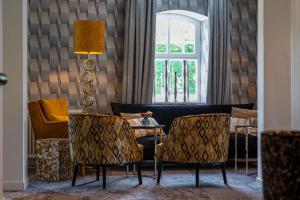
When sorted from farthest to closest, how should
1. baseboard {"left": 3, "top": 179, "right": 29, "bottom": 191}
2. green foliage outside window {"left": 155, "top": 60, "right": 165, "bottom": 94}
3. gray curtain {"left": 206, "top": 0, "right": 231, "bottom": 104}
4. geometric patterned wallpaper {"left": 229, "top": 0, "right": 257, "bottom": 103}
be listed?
green foliage outside window {"left": 155, "top": 60, "right": 165, "bottom": 94}, geometric patterned wallpaper {"left": 229, "top": 0, "right": 257, "bottom": 103}, gray curtain {"left": 206, "top": 0, "right": 231, "bottom": 104}, baseboard {"left": 3, "top": 179, "right": 29, "bottom": 191}

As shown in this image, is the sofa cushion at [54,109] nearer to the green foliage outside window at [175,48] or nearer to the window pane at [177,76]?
the window pane at [177,76]

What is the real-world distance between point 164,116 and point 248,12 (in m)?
2.27

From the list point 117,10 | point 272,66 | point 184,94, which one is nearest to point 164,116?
point 184,94

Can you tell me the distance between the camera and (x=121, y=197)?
4.44 metres

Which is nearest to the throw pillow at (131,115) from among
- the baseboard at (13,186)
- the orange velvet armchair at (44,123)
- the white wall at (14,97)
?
the orange velvet armchair at (44,123)

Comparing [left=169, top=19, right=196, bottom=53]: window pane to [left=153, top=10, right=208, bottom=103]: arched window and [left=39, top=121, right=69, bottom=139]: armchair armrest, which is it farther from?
[left=39, top=121, right=69, bottom=139]: armchair armrest

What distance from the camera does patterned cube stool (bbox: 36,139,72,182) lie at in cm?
547

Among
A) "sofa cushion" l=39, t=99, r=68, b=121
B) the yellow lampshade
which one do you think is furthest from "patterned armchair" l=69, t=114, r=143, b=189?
the yellow lampshade

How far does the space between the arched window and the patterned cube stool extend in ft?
8.77

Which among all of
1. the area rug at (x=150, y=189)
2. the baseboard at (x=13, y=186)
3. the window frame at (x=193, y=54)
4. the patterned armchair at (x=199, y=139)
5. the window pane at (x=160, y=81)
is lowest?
the area rug at (x=150, y=189)

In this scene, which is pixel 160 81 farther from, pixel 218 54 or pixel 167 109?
pixel 218 54

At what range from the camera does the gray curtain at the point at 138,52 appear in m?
7.38

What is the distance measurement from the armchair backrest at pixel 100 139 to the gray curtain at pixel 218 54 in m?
2.98

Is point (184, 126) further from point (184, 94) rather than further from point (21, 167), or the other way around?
point (184, 94)
